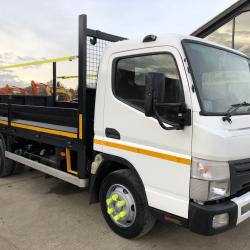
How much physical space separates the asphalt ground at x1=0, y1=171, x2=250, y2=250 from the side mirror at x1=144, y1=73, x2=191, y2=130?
61.9 inches

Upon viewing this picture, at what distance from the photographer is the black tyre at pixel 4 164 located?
5.84 metres

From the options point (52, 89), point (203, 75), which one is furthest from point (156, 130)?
point (52, 89)

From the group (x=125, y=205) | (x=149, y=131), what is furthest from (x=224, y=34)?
(x=125, y=205)

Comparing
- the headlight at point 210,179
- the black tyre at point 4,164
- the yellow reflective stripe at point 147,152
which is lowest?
the black tyre at point 4,164

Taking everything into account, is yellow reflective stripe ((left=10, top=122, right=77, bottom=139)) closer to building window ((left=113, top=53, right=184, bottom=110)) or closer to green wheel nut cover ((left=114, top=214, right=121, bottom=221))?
building window ((left=113, top=53, right=184, bottom=110))

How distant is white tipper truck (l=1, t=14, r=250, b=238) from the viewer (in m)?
2.71

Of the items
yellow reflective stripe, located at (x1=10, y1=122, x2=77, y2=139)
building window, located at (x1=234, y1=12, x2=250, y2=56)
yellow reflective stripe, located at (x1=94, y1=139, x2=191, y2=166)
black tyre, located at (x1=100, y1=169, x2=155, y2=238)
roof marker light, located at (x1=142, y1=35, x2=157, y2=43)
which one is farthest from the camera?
building window, located at (x1=234, y1=12, x2=250, y2=56)

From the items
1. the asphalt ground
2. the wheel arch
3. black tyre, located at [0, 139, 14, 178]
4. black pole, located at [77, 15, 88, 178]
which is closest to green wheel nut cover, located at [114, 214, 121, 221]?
the asphalt ground

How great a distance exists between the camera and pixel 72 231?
382cm

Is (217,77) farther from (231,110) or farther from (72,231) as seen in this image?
(72,231)

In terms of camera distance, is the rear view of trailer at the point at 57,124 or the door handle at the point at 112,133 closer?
the door handle at the point at 112,133

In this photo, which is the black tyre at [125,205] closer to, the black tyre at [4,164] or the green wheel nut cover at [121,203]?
the green wheel nut cover at [121,203]

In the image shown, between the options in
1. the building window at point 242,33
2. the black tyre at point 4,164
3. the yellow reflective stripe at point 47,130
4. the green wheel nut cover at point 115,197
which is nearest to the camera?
the green wheel nut cover at point 115,197

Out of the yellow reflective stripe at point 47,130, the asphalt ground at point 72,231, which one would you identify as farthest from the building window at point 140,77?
the asphalt ground at point 72,231
